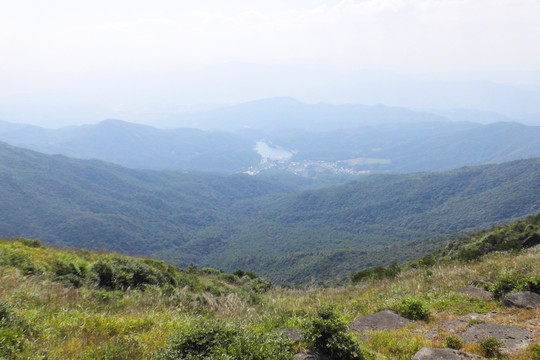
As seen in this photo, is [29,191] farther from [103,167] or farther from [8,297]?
[8,297]

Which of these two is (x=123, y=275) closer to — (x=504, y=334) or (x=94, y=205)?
(x=504, y=334)

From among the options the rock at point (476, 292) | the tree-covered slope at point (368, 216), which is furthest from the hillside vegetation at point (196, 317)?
the tree-covered slope at point (368, 216)

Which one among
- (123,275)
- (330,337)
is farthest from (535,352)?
(123,275)

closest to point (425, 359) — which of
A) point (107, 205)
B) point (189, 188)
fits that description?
point (107, 205)

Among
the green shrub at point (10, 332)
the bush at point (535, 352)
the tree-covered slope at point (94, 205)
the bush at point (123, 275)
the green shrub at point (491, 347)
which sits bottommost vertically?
the tree-covered slope at point (94, 205)

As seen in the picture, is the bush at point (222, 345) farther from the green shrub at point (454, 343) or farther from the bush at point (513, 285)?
the bush at point (513, 285)
